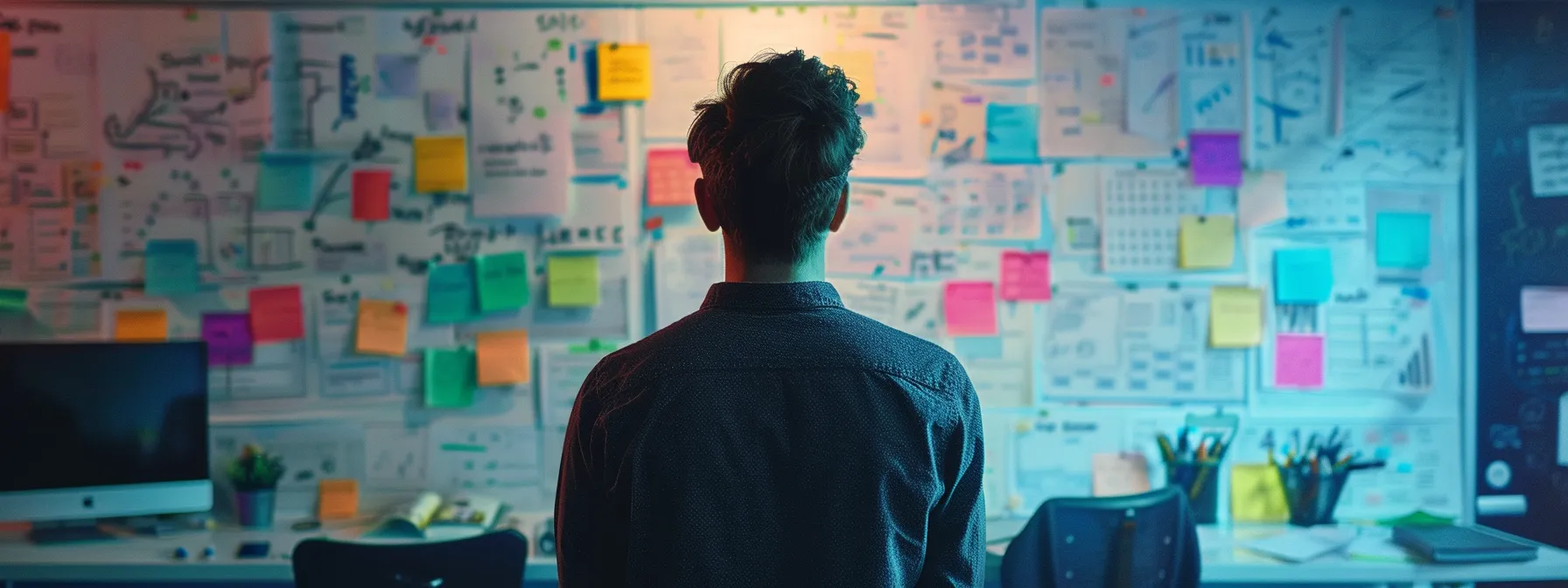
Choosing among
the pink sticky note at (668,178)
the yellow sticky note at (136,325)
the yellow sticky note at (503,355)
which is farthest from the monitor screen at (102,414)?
the pink sticky note at (668,178)

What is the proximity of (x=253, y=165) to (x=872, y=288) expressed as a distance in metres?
1.61

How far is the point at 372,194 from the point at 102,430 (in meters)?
0.80

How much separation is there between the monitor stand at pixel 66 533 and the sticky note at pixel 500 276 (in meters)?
1.03

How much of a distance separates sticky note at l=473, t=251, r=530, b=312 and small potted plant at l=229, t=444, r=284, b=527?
0.65 metres

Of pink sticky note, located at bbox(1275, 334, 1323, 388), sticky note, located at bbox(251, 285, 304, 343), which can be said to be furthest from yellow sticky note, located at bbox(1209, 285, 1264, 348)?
sticky note, located at bbox(251, 285, 304, 343)

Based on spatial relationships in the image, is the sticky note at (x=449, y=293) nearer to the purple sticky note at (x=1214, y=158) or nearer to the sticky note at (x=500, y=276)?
the sticky note at (x=500, y=276)

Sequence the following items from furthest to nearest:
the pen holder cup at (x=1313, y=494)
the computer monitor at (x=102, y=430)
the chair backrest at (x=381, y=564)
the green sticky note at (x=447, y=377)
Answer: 1. the green sticky note at (x=447, y=377)
2. the pen holder cup at (x=1313, y=494)
3. the computer monitor at (x=102, y=430)
4. the chair backrest at (x=381, y=564)

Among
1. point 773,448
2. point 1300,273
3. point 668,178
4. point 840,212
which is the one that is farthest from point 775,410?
point 1300,273

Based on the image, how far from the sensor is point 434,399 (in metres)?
2.54

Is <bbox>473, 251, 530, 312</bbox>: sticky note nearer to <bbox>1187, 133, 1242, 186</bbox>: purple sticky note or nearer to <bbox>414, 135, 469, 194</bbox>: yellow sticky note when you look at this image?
<bbox>414, 135, 469, 194</bbox>: yellow sticky note

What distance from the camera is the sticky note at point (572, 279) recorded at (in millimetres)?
2533

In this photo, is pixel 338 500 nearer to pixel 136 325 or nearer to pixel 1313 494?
pixel 136 325

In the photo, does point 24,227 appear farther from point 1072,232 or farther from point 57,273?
point 1072,232

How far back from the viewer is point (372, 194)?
8.28 feet
